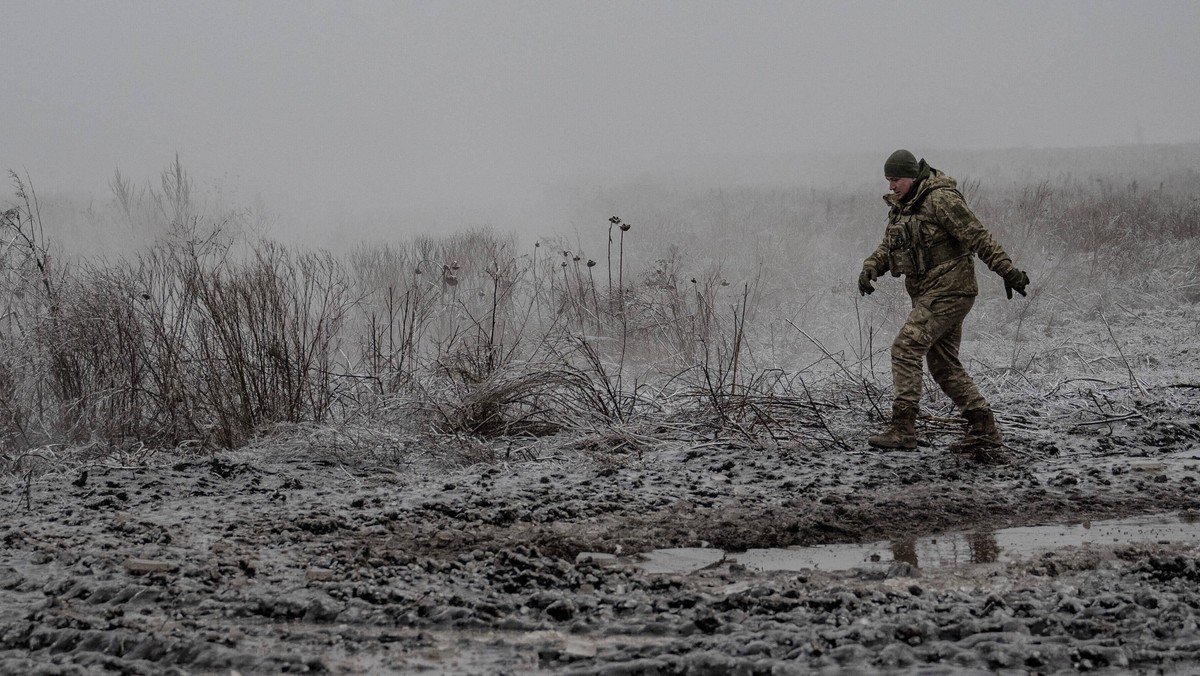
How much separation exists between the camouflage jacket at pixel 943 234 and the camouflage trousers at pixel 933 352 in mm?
89

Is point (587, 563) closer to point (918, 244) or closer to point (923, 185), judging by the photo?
point (918, 244)

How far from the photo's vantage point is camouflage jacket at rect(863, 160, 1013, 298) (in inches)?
223

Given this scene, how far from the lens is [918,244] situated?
586 cm

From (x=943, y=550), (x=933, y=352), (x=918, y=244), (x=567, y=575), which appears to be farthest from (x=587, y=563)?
(x=918, y=244)

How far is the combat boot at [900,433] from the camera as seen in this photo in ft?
19.3

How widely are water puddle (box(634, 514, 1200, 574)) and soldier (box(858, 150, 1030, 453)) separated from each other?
1.47 m

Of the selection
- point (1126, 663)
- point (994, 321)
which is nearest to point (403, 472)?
point (1126, 663)

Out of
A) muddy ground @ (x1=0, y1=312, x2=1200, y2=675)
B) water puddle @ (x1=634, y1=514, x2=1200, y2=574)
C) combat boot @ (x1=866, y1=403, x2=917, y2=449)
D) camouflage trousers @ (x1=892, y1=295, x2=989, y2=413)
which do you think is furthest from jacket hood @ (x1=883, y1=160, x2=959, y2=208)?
water puddle @ (x1=634, y1=514, x2=1200, y2=574)

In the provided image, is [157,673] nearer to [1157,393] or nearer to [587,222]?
[1157,393]

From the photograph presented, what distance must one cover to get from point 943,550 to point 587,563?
5.00 ft

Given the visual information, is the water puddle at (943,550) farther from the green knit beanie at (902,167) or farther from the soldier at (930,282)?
the green knit beanie at (902,167)

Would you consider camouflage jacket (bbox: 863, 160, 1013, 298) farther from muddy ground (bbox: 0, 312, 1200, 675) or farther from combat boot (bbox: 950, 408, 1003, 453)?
muddy ground (bbox: 0, 312, 1200, 675)

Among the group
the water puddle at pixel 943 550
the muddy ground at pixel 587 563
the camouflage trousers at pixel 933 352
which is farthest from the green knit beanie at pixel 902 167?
the water puddle at pixel 943 550

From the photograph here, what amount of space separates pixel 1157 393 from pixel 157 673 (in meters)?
7.38
